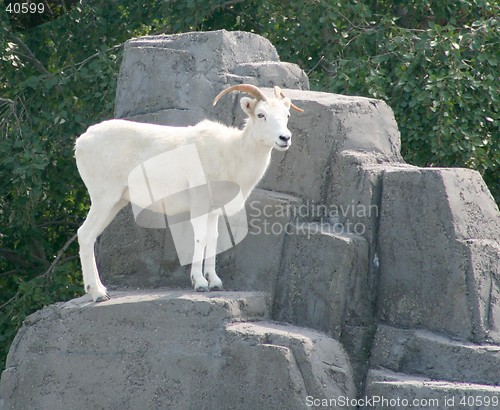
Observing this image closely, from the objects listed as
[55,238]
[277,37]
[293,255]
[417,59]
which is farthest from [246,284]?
[55,238]

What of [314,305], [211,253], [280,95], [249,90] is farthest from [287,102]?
[314,305]

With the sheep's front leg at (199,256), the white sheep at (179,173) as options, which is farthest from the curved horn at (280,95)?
the sheep's front leg at (199,256)

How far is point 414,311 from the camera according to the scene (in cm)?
1022

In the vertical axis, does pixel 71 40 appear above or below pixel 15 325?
above

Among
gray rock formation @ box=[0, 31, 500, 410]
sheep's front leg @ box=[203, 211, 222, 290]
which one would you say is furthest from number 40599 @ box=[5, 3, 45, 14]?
sheep's front leg @ box=[203, 211, 222, 290]

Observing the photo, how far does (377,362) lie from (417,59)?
15.7 feet

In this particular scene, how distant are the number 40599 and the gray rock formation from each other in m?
5.55

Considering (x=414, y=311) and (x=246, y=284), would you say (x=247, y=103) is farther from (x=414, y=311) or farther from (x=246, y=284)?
(x=414, y=311)

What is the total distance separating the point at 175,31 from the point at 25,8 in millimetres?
2223

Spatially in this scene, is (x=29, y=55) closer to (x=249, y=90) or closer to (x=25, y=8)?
(x=25, y=8)

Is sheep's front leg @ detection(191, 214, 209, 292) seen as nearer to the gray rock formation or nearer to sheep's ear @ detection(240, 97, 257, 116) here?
the gray rock formation

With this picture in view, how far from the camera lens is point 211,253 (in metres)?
10.4

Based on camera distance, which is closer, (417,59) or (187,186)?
(187,186)

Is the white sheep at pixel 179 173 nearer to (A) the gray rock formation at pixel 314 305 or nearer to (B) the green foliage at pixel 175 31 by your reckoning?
(A) the gray rock formation at pixel 314 305
